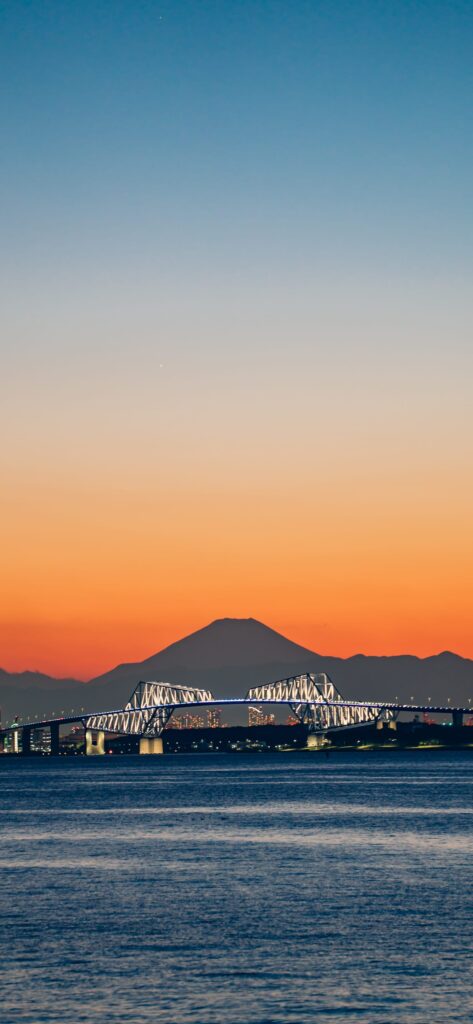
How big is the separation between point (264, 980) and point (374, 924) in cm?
1040

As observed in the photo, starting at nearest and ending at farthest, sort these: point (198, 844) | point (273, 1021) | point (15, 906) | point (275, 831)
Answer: point (273, 1021) < point (15, 906) < point (198, 844) < point (275, 831)

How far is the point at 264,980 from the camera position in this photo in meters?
36.6

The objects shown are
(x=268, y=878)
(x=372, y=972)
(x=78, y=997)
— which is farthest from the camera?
(x=268, y=878)

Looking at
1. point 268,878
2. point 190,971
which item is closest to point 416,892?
point 268,878

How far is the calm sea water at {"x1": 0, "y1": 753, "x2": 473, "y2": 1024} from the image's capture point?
33719mm

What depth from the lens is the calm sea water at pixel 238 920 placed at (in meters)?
33.7

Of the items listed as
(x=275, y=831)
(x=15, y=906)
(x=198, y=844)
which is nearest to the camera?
(x=15, y=906)

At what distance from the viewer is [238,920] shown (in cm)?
4762

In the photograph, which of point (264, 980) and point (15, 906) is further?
point (15, 906)

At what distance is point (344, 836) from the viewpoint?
83312mm

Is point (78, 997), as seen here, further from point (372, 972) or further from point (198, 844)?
point (198, 844)

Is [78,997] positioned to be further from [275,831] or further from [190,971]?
[275,831]

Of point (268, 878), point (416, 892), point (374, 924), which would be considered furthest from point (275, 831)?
point (374, 924)

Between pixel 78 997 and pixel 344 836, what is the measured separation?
5058 centimetres
